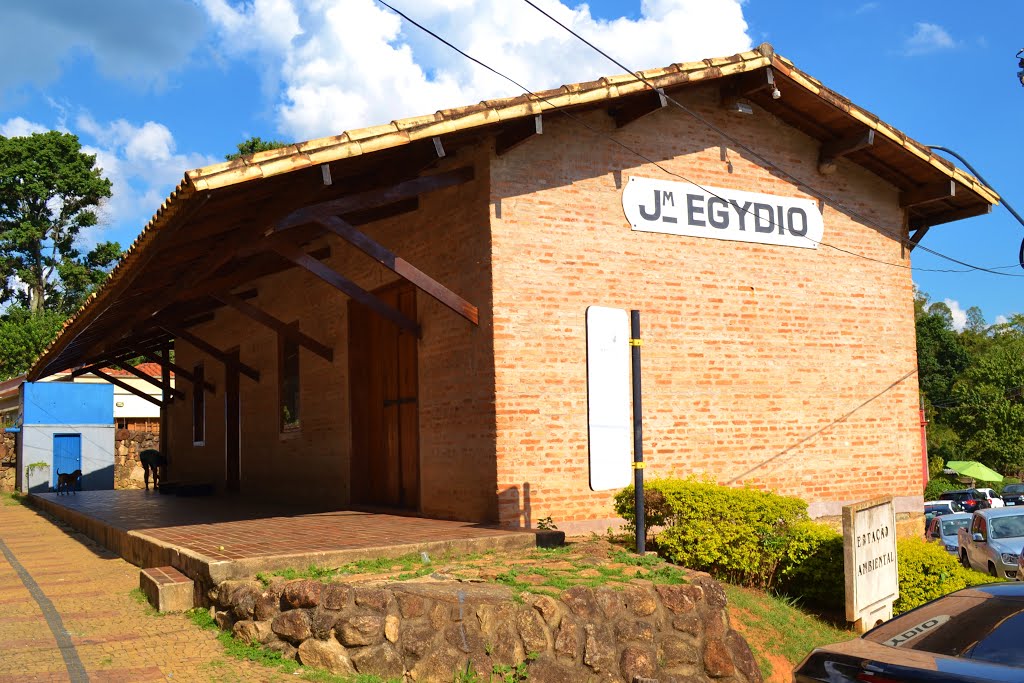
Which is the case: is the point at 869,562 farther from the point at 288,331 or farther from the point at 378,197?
the point at 288,331

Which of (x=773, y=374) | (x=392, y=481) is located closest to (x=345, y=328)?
(x=392, y=481)

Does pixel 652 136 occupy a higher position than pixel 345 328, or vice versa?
pixel 652 136

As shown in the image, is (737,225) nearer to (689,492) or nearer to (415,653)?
(689,492)

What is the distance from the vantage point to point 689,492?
946 cm

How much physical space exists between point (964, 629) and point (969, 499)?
98.5ft

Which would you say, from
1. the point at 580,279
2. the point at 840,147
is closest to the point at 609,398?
the point at 580,279

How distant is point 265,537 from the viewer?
9.15 metres

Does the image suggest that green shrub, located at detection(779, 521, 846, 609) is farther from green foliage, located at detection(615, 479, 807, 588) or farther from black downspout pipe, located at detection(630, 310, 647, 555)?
black downspout pipe, located at detection(630, 310, 647, 555)

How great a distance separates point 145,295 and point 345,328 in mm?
2853

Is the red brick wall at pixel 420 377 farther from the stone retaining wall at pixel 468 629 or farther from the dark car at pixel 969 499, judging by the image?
the dark car at pixel 969 499

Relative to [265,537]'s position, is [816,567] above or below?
below

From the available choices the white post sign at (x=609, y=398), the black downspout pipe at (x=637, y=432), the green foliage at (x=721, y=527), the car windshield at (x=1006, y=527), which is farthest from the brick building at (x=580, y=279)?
the car windshield at (x=1006, y=527)

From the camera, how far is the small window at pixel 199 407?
21781 mm

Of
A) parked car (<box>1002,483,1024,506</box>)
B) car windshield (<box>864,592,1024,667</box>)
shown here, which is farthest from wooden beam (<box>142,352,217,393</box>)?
parked car (<box>1002,483,1024,506</box>)
